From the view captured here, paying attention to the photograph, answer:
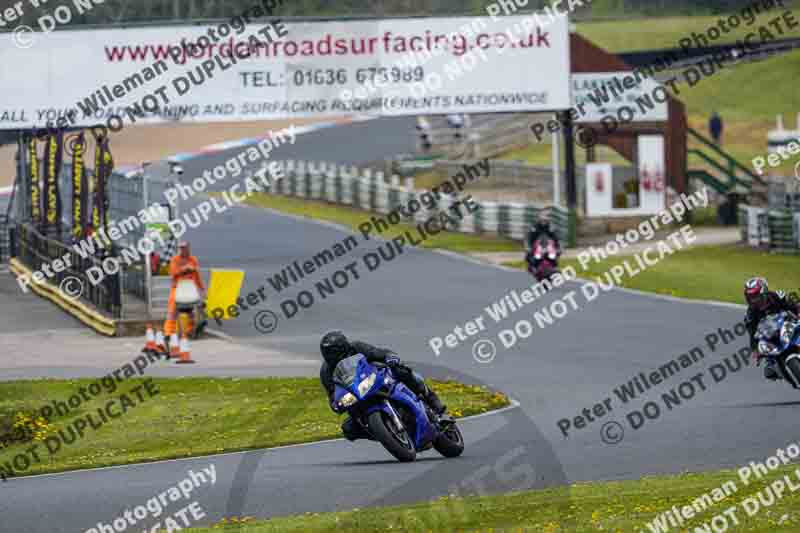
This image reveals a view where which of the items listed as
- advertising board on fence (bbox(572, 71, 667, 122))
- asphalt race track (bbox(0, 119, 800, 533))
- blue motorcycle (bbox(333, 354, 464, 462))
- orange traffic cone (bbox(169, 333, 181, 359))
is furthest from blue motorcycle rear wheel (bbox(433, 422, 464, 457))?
advertising board on fence (bbox(572, 71, 667, 122))

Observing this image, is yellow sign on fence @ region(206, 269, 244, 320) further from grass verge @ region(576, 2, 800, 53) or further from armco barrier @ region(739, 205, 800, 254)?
grass verge @ region(576, 2, 800, 53)

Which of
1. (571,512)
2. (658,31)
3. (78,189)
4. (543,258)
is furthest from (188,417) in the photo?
(658,31)

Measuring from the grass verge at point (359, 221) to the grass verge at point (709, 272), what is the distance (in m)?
4.53

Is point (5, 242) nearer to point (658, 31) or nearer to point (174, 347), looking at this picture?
point (174, 347)

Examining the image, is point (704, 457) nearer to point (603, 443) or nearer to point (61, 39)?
point (603, 443)

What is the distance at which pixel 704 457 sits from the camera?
13852 millimetres

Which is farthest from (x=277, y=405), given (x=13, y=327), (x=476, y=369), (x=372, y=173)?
(x=372, y=173)

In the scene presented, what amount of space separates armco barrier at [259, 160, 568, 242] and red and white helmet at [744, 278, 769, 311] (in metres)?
23.4

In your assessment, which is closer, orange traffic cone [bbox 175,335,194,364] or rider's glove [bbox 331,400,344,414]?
rider's glove [bbox 331,400,344,414]

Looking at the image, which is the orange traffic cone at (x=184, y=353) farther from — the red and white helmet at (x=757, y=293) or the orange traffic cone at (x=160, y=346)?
the red and white helmet at (x=757, y=293)

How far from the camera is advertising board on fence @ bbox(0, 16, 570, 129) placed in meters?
35.2

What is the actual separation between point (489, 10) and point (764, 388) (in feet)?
64.8

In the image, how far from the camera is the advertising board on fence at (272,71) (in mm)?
35219

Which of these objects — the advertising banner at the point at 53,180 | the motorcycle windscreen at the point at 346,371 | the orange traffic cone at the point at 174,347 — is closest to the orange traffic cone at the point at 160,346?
the orange traffic cone at the point at 174,347
